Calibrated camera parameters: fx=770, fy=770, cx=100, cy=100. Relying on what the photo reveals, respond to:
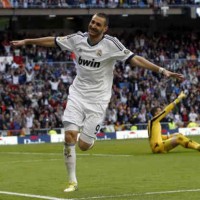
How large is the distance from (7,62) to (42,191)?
28.3m

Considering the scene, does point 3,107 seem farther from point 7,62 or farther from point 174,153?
point 174,153

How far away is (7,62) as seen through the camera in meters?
39.7

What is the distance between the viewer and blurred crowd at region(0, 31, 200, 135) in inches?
1451

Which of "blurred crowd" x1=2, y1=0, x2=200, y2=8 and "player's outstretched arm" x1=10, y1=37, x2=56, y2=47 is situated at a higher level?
"blurred crowd" x1=2, y1=0, x2=200, y2=8

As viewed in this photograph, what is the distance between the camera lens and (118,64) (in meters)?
42.5

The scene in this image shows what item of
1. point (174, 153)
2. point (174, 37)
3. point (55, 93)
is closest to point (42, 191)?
point (174, 153)

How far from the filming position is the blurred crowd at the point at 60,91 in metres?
36.8

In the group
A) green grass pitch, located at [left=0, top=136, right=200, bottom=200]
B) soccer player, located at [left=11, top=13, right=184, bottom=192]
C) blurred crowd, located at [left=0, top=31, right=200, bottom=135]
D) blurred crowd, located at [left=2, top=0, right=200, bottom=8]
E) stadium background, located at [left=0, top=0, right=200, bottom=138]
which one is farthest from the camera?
blurred crowd, located at [left=2, top=0, right=200, bottom=8]

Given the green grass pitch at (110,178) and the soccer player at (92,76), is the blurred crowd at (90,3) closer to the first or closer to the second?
the green grass pitch at (110,178)

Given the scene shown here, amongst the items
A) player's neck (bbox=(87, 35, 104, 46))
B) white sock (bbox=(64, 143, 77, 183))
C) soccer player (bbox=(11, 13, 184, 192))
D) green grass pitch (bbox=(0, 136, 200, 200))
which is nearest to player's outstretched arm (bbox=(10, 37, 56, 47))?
soccer player (bbox=(11, 13, 184, 192))

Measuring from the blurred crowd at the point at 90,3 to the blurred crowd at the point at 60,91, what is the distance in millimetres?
2262

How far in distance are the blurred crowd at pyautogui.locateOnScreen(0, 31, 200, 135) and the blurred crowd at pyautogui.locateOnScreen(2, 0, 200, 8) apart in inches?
89.0

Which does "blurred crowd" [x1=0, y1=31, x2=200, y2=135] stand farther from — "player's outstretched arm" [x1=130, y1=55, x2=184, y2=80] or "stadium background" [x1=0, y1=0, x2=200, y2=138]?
"player's outstretched arm" [x1=130, y1=55, x2=184, y2=80]

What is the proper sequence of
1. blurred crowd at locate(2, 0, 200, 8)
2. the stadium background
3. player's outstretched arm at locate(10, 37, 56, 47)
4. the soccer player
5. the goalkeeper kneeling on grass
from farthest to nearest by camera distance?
blurred crowd at locate(2, 0, 200, 8) → the stadium background → the goalkeeper kneeling on grass → player's outstretched arm at locate(10, 37, 56, 47) → the soccer player
